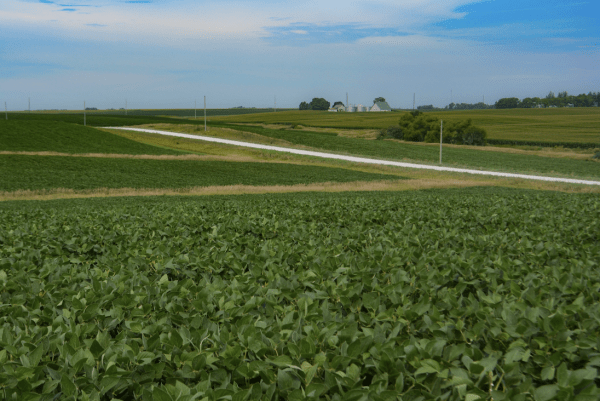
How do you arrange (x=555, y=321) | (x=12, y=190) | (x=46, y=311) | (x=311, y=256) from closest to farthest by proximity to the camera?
(x=555, y=321) < (x=46, y=311) < (x=311, y=256) < (x=12, y=190)

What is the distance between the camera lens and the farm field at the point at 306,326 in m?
2.81

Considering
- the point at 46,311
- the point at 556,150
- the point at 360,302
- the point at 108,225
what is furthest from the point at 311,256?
the point at 556,150

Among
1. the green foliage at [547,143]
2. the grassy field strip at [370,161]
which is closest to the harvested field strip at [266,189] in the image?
the grassy field strip at [370,161]

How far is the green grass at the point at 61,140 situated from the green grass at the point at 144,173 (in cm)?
1042

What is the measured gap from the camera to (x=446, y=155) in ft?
235

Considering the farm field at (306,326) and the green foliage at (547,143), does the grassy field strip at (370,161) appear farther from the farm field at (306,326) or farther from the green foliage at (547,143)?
the farm field at (306,326)

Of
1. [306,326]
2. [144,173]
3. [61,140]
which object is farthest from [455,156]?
[306,326]

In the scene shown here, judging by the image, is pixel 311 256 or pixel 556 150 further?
pixel 556 150

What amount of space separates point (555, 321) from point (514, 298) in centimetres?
87

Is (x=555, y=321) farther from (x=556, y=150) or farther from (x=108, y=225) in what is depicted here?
(x=556, y=150)

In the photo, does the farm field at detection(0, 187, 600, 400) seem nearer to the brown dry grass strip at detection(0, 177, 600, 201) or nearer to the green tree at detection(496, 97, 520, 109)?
A: the brown dry grass strip at detection(0, 177, 600, 201)

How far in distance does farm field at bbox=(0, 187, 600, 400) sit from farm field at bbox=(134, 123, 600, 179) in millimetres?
56031

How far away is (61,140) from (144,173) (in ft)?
79.7

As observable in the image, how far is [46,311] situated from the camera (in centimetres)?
421
